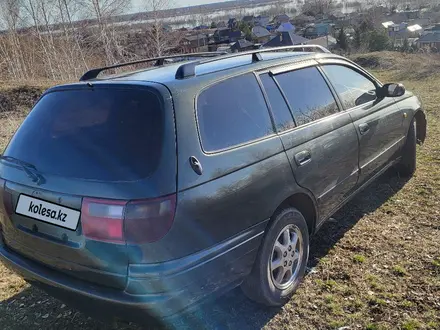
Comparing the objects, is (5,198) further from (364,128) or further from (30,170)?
(364,128)

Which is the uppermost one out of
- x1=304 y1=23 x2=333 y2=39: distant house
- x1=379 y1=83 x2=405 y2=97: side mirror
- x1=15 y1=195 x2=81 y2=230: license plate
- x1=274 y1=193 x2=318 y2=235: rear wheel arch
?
x1=15 y1=195 x2=81 y2=230: license plate

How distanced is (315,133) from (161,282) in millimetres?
1674

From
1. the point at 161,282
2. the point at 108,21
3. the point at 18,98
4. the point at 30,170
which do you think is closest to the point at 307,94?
the point at 161,282

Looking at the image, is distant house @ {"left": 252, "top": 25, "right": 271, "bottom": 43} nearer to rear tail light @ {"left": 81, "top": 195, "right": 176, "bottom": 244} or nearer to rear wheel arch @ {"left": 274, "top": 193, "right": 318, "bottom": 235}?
rear wheel arch @ {"left": 274, "top": 193, "right": 318, "bottom": 235}

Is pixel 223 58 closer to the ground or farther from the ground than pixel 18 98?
farther from the ground

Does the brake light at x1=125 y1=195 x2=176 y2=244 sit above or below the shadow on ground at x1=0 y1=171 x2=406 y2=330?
above

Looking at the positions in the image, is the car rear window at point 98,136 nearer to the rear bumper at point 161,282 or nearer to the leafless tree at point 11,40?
the rear bumper at point 161,282

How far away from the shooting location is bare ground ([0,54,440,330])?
2738 millimetres

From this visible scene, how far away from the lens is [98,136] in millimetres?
2277

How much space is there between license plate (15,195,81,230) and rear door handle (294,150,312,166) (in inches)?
59.5

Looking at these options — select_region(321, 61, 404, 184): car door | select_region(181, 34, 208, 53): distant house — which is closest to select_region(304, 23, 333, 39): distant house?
select_region(181, 34, 208, 53): distant house

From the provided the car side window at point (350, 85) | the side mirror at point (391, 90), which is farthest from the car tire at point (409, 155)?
the car side window at point (350, 85)

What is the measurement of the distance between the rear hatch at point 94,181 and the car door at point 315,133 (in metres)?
1.02

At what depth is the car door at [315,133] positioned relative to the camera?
2.89m
